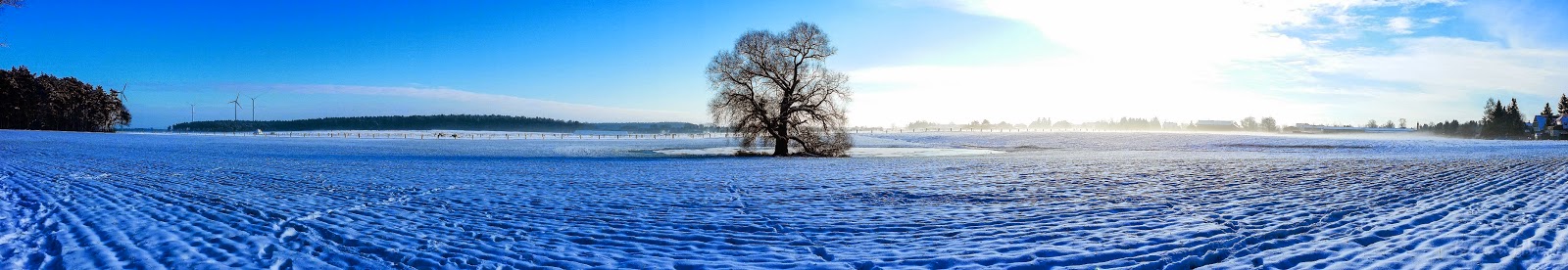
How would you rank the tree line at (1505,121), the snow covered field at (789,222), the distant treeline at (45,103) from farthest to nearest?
the tree line at (1505,121) < the distant treeline at (45,103) < the snow covered field at (789,222)

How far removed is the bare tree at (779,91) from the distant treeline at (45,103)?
114974 millimetres

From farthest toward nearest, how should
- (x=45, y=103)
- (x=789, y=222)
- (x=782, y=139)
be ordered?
(x=45, y=103) < (x=782, y=139) < (x=789, y=222)

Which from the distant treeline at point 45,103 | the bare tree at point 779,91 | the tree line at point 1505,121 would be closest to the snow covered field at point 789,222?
the bare tree at point 779,91

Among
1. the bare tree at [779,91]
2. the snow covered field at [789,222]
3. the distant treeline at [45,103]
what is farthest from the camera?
the distant treeline at [45,103]

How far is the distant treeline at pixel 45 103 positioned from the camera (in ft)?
324

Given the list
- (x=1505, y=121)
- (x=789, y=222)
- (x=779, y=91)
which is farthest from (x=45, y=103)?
(x=1505, y=121)

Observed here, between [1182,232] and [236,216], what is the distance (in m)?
12.3

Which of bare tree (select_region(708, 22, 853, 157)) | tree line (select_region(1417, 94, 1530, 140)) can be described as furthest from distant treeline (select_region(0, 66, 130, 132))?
tree line (select_region(1417, 94, 1530, 140))

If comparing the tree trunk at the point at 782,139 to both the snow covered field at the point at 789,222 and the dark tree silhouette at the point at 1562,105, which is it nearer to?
the snow covered field at the point at 789,222

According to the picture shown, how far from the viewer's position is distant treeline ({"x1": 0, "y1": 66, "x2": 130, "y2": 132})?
324 feet

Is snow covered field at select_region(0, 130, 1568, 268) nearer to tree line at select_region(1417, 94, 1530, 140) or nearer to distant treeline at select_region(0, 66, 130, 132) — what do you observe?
distant treeline at select_region(0, 66, 130, 132)

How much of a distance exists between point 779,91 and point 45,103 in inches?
4670

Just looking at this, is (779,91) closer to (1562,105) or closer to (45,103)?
(45,103)

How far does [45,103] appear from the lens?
333ft
